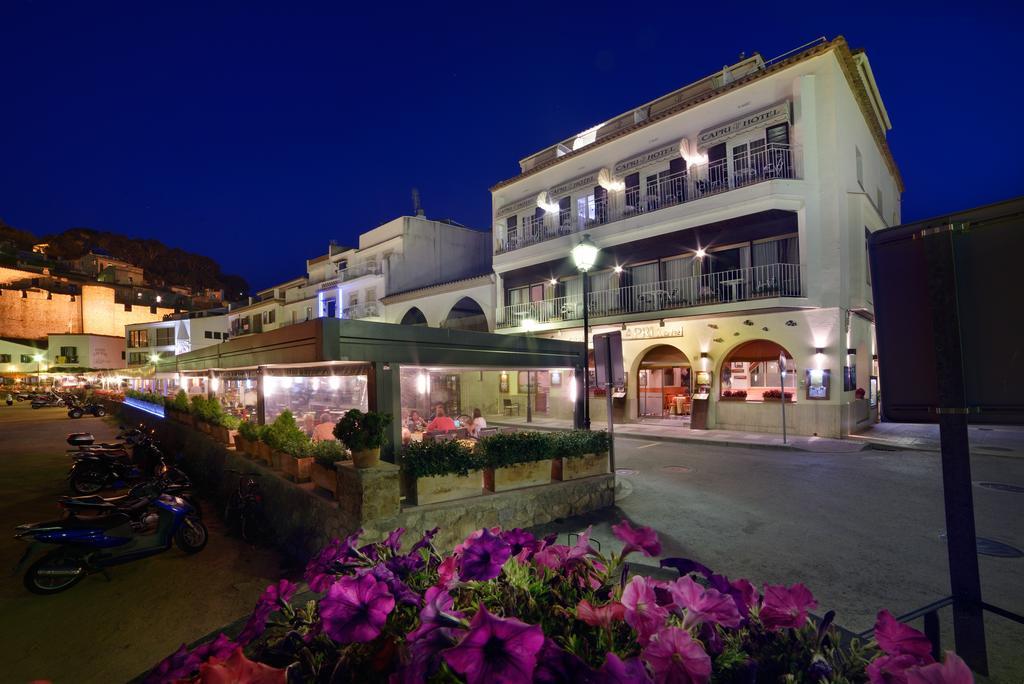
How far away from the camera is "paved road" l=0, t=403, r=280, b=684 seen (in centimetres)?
423

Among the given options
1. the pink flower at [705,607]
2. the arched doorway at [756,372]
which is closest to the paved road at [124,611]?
the pink flower at [705,607]

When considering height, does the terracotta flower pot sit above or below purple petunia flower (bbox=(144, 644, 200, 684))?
below

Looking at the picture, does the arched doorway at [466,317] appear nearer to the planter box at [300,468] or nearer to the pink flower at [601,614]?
the planter box at [300,468]

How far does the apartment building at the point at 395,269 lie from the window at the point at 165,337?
28.3m

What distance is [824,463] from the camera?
11812mm

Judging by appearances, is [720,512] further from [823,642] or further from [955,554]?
[823,642]

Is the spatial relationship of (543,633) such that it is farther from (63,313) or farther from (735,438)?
(63,313)

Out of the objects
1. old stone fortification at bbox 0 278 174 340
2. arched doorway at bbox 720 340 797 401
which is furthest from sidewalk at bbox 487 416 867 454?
old stone fortification at bbox 0 278 174 340

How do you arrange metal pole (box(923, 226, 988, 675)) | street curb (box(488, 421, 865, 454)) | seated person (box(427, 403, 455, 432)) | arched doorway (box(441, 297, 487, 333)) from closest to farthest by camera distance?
metal pole (box(923, 226, 988, 675)) → seated person (box(427, 403, 455, 432)) → street curb (box(488, 421, 865, 454)) → arched doorway (box(441, 297, 487, 333))

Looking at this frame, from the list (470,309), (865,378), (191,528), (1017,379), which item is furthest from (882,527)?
(470,309)

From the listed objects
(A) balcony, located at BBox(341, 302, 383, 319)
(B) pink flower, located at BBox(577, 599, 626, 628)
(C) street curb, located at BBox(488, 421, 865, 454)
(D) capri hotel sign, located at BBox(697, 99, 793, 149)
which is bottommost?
(C) street curb, located at BBox(488, 421, 865, 454)

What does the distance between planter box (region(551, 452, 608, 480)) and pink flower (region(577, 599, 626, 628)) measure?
6.39 m

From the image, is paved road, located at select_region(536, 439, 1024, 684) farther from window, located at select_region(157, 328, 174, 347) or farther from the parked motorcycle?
window, located at select_region(157, 328, 174, 347)

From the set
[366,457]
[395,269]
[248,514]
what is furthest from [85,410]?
[366,457]
